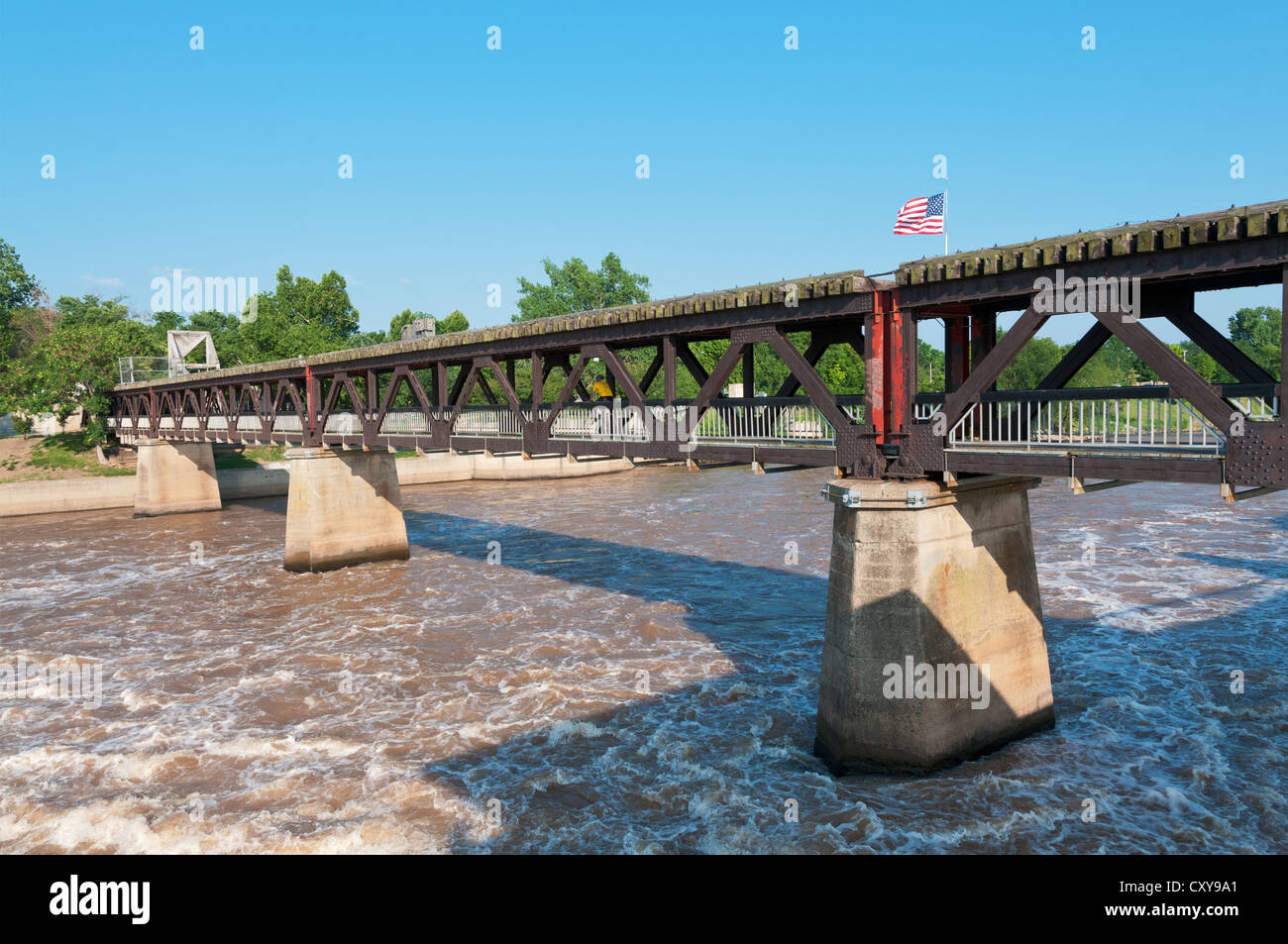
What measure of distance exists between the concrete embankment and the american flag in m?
28.0

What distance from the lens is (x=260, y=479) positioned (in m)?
61.4

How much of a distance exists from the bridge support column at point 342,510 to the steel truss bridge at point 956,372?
9698mm

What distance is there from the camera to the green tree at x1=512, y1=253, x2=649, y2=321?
13938 centimetres

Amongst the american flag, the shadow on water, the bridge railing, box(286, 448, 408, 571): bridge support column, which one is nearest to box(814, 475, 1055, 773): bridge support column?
the shadow on water

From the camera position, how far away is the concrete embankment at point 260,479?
54.3m

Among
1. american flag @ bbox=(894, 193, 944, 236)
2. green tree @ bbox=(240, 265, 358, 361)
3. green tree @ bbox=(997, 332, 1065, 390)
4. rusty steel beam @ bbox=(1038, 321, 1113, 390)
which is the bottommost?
rusty steel beam @ bbox=(1038, 321, 1113, 390)

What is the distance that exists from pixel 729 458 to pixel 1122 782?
923cm

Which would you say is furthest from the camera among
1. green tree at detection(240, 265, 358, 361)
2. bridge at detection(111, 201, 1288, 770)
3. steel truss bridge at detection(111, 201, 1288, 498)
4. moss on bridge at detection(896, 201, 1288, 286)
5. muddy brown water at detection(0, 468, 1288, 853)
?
green tree at detection(240, 265, 358, 361)

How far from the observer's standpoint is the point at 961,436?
49.4 ft

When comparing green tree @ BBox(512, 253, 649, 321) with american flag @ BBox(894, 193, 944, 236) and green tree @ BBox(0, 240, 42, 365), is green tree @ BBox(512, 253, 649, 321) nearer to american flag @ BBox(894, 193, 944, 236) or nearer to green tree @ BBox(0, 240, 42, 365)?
green tree @ BBox(0, 240, 42, 365)

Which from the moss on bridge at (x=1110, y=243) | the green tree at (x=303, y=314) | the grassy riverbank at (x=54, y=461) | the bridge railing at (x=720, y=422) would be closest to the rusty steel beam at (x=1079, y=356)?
the moss on bridge at (x=1110, y=243)
